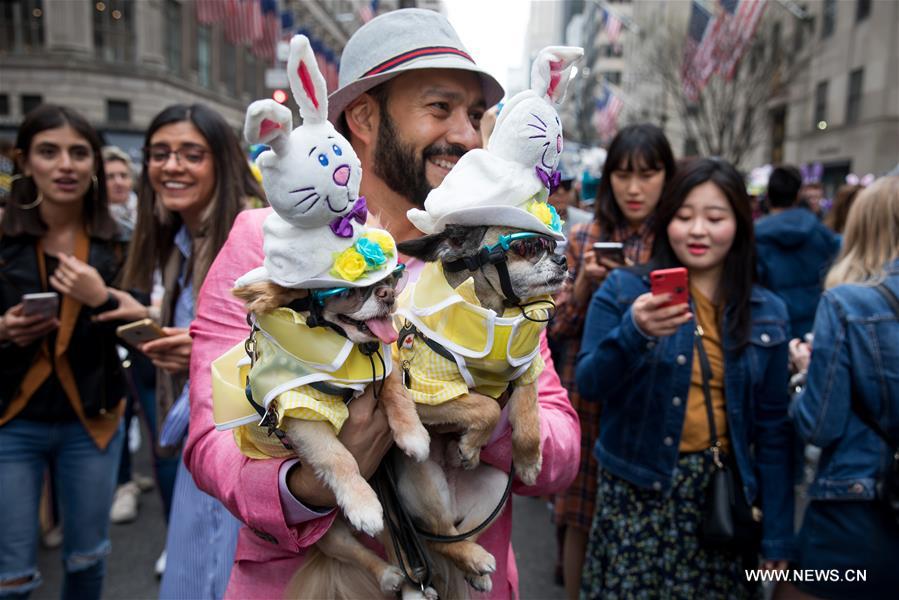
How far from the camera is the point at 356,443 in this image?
1.60 m

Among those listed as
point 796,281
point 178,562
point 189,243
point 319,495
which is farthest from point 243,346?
point 796,281

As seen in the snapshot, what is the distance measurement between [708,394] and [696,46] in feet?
63.0

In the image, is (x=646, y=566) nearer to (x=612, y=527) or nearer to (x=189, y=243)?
(x=612, y=527)

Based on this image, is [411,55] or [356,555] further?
[411,55]

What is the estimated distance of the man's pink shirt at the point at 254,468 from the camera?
64.1 inches

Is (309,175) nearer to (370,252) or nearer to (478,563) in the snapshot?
(370,252)

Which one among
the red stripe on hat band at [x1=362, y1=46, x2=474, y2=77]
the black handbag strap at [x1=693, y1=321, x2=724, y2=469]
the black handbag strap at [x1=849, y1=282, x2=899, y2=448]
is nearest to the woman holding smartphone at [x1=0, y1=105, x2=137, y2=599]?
the red stripe on hat band at [x1=362, y1=46, x2=474, y2=77]

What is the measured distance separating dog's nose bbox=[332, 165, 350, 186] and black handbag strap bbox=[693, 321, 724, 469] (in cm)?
229

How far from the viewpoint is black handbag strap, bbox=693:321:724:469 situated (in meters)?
3.09

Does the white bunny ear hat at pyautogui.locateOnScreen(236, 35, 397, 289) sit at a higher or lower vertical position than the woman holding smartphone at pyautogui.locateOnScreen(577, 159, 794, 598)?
higher

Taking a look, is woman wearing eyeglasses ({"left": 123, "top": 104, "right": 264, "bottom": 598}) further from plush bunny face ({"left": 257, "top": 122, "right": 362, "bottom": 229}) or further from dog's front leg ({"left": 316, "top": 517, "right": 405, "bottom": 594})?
plush bunny face ({"left": 257, "top": 122, "right": 362, "bottom": 229})

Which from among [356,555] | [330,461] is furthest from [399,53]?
[356,555]

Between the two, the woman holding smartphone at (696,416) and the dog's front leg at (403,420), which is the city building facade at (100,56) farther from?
the dog's front leg at (403,420)

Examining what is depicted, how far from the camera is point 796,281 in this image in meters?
6.29
